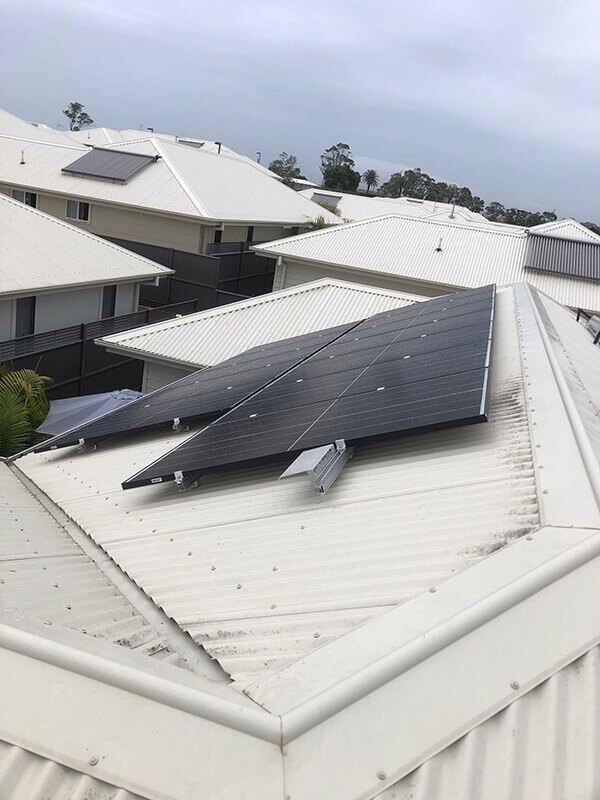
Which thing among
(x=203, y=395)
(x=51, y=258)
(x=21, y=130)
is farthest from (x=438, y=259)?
(x=21, y=130)

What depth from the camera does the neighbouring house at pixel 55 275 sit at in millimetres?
18922

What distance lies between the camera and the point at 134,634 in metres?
4.56

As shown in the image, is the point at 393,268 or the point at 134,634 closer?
the point at 134,634

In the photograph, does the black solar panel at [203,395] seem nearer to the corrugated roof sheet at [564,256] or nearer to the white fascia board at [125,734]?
the white fascia board at [125,734]

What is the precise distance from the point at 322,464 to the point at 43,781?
11.2 feet

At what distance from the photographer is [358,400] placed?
7277 millimetres

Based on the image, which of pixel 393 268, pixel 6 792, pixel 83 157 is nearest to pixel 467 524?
pixel 6 792

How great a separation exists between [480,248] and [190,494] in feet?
84.8

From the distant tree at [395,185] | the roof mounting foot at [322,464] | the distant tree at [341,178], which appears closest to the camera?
the roof mounting foot at [322,464]

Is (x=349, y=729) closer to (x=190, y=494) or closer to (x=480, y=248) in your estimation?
→ (x=190, y=494)

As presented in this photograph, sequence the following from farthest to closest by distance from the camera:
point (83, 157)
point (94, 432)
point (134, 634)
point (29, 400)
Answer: point (83, 157)
point (29, 400)
point (94, 432)
point (134, 634)

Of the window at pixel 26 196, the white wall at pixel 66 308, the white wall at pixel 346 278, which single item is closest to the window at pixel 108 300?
the white wall at pixel 66 308

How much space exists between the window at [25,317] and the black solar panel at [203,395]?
992 centimetres

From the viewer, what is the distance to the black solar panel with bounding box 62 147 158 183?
3409 centimetres
